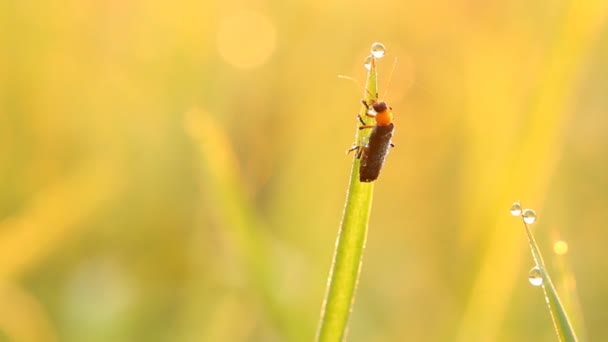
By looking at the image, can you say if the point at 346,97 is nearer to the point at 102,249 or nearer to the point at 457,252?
the point at 457,252

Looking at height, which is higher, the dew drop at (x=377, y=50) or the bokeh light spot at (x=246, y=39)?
the bokeh light spot at (x=246, y=39)

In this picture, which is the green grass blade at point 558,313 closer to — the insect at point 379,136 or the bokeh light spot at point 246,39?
the insect at point 379,136

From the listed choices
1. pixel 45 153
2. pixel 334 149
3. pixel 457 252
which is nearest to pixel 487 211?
pixel 457 252

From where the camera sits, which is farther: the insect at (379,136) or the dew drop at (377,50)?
the insect at (379,136)

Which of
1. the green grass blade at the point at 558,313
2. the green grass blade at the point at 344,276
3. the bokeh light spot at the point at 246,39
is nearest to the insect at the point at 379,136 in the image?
the green grass blade at the point at 344,276

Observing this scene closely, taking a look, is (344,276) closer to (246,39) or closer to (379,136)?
(379,136)

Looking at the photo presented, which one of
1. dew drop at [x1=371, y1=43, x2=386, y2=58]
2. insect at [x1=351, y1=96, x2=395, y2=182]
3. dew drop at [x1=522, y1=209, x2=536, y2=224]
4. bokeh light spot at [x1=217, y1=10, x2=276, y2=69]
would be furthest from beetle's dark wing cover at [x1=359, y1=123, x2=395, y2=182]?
bokeh light spot at [x1=217, y1=10, x2=276, y2=69]

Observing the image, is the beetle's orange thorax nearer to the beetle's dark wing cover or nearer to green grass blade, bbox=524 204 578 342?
the beetle's dark wing cover
